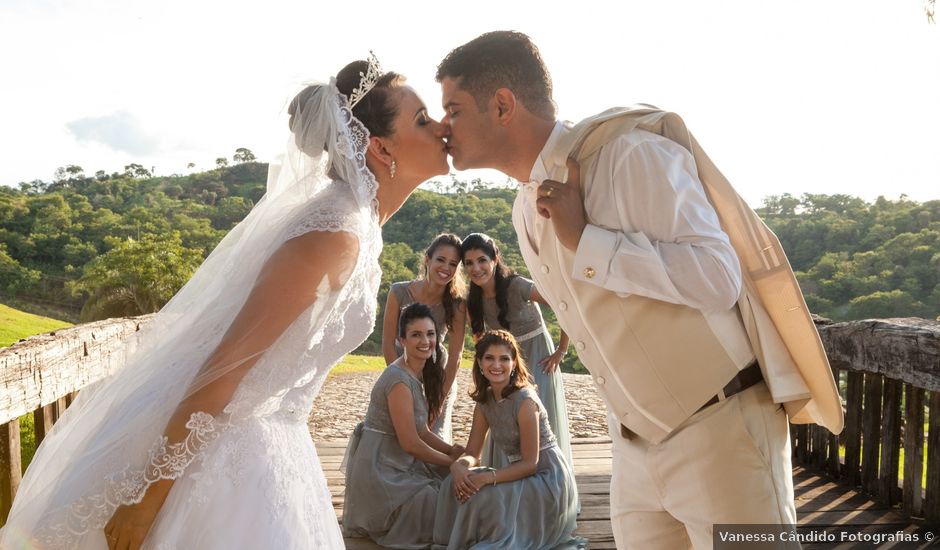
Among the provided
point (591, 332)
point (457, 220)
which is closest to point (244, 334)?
point (591, 332)

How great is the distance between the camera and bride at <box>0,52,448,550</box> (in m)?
2.03

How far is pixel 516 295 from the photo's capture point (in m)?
6.35

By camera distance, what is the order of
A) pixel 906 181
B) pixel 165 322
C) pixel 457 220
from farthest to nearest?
1. pixel 906 181
2. pixel 457 220
3. pixel 165 322

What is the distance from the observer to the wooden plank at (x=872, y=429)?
5074 millimetres

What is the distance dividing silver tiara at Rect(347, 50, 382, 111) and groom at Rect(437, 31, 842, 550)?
25.8 inches

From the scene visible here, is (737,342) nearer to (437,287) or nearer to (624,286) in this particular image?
(624,286)

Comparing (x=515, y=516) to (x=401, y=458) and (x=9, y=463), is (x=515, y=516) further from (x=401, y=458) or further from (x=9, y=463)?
(x=9, y=463)

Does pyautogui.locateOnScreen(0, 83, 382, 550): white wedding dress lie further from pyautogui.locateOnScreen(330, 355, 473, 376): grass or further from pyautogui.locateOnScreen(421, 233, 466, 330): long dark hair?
pyautogui.locateOnScreen(330, 355, 473, 376): grass

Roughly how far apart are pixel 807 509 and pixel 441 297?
9.58ft

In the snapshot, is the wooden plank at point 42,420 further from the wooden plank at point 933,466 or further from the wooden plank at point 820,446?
the wooden plank at point 820,446

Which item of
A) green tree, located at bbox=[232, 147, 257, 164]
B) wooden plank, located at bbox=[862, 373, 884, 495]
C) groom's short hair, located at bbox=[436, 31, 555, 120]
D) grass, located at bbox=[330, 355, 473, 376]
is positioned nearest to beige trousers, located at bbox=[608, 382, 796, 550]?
groom's short hair, located at bbox=[436, 31, 555, 120]

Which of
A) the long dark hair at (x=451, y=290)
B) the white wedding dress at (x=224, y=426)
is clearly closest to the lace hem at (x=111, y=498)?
the white wedding dress at (x=224, y=426)

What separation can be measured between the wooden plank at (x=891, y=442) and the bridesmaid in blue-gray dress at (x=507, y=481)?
1.87 meters

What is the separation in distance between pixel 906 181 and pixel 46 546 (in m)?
39.9
